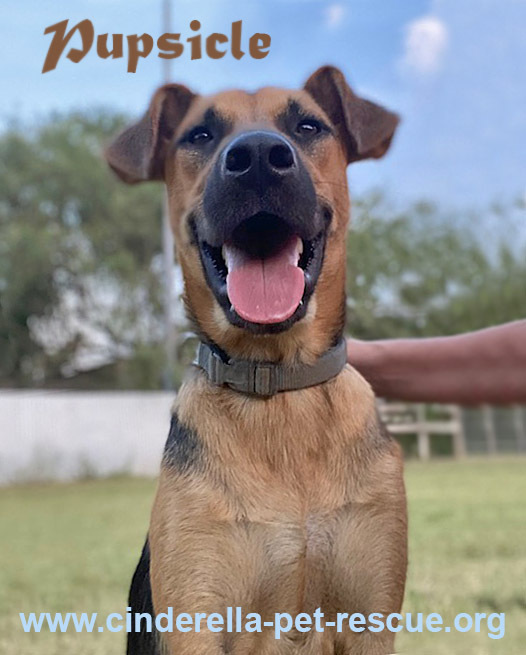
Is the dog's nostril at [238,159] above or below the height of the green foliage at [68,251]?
below

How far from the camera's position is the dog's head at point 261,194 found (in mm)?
1977

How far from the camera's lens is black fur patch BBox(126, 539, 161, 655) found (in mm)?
2225

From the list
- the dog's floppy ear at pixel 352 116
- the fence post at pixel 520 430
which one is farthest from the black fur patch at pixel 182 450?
the fence post at pixel 520 430

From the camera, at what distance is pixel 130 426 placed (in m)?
14.7

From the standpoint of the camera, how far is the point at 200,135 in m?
2.40

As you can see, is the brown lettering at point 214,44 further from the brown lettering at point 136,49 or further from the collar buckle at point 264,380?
the collar buckle at point 264,380

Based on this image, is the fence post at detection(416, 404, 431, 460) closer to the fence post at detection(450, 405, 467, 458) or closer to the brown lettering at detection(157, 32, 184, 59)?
the brown lettering at detection(157, 32, 184, 59)

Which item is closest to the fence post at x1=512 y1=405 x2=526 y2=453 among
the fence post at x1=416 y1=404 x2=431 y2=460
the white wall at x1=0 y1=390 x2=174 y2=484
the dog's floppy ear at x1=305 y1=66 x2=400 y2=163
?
the white wall at x1=0 y1=390 x2=174 y2=484

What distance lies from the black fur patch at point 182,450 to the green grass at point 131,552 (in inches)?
25.2

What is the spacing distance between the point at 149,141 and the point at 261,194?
48 cm

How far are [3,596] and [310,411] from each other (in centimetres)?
366

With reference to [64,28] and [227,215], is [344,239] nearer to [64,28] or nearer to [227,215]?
[227,215]

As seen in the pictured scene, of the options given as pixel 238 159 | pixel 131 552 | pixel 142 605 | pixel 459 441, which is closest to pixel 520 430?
pixel 459 441

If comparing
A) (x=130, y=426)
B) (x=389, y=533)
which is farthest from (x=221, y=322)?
(x=130, y=426)
